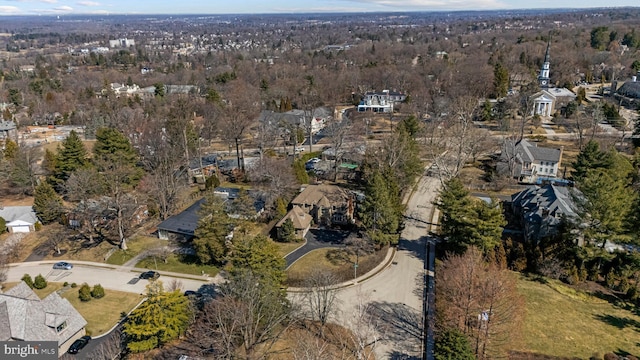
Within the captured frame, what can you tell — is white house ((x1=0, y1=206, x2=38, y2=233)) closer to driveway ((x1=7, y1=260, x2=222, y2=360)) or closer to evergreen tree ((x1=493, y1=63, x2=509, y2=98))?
driveway ((x1=7, y1=260, x2=222, y2=360))

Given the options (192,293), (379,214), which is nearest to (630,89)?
(379,214)

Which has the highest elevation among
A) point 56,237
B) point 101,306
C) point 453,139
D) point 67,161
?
point 67,161

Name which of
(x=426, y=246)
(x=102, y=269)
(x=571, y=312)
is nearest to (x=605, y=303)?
(x=571, y=312)

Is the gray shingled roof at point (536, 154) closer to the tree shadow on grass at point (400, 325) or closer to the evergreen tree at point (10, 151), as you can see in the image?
the tree shadow on grass at point (400, 325)

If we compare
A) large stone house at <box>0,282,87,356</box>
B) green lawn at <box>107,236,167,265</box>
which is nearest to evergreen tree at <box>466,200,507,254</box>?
green lawn at <box>107,236,167,265</box>

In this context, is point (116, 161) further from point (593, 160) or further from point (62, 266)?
point (593, 160)
